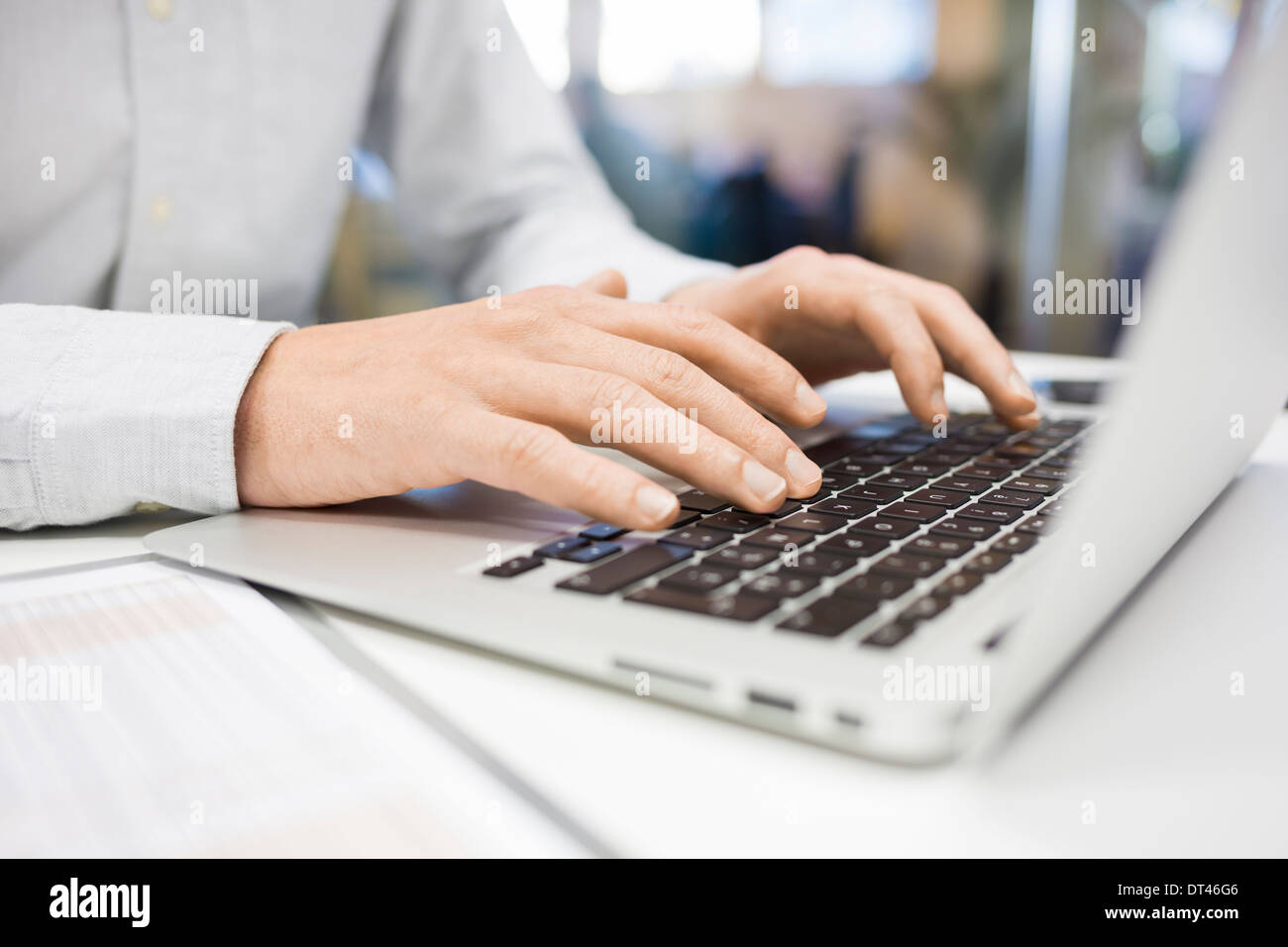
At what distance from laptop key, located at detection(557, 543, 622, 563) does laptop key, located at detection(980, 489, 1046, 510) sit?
22cm

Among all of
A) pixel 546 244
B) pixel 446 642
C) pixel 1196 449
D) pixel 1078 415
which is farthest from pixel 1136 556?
pixel 546 244

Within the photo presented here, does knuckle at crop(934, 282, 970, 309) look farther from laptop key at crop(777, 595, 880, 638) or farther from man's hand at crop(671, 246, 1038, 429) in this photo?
laptop key at crop(777, 595, 880, 638)

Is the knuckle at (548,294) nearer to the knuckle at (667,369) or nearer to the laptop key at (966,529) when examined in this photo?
the knuckle at (667,369)

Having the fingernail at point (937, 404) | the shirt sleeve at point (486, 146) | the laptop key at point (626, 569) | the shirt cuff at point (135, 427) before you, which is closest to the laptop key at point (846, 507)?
the laptop key at point (626, 569)

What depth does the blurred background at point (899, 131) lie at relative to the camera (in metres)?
3.07

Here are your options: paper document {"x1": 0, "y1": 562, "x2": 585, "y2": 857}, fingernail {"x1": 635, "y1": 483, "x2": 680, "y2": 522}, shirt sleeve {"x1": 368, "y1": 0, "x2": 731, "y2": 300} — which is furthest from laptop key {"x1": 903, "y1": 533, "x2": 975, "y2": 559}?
shirt sleeve {"x1": 368, "y1": 0, "x2": 731, "y2": 300}

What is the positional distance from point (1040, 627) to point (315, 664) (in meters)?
0.25

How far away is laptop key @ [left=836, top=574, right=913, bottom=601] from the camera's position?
1.07ft

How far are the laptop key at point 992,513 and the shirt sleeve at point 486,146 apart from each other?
67 centimetres

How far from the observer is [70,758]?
10.8 inches

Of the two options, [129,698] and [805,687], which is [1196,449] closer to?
[805,687]

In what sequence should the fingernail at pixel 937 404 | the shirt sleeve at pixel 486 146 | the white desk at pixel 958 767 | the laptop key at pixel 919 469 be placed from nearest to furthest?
1. the white desk at pixel 958 767
2. the laptop key at pixel 919 469
3. the fingernail at pixel 937 404
4. the shirt sleeve at pixel 486 146

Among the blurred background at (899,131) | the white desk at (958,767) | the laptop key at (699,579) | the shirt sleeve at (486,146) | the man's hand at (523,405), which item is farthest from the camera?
the blurred background at (899,131)

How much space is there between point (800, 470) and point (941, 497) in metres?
0.08
